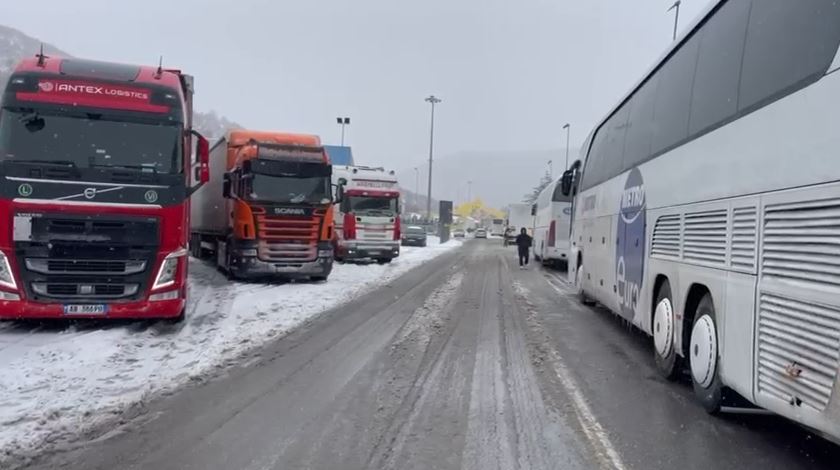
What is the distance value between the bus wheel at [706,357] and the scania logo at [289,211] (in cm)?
1104

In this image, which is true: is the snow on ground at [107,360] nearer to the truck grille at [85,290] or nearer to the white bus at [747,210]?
the truck grille at [85,290]

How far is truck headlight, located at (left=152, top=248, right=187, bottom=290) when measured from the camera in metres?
8.47

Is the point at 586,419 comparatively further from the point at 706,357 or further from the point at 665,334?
the point at 665,334

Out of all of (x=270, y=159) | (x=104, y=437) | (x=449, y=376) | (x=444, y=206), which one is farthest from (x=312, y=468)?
(x=444, y=206)

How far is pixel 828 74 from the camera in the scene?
3.44 metres

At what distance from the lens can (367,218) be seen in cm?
2300

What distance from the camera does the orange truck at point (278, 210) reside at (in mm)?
14602

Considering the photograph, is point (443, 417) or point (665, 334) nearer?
point (443, 417)

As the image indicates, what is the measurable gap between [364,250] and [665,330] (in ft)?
57.3

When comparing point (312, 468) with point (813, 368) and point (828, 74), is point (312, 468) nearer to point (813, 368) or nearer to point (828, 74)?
point (813, 368)

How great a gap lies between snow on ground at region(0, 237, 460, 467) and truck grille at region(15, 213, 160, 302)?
60 centimetres

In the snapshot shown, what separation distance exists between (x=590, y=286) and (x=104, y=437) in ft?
29.2

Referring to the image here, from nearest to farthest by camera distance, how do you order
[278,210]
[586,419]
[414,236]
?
[586,419]
[278,210]
[414,236]

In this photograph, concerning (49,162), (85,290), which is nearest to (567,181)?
(85,290)
